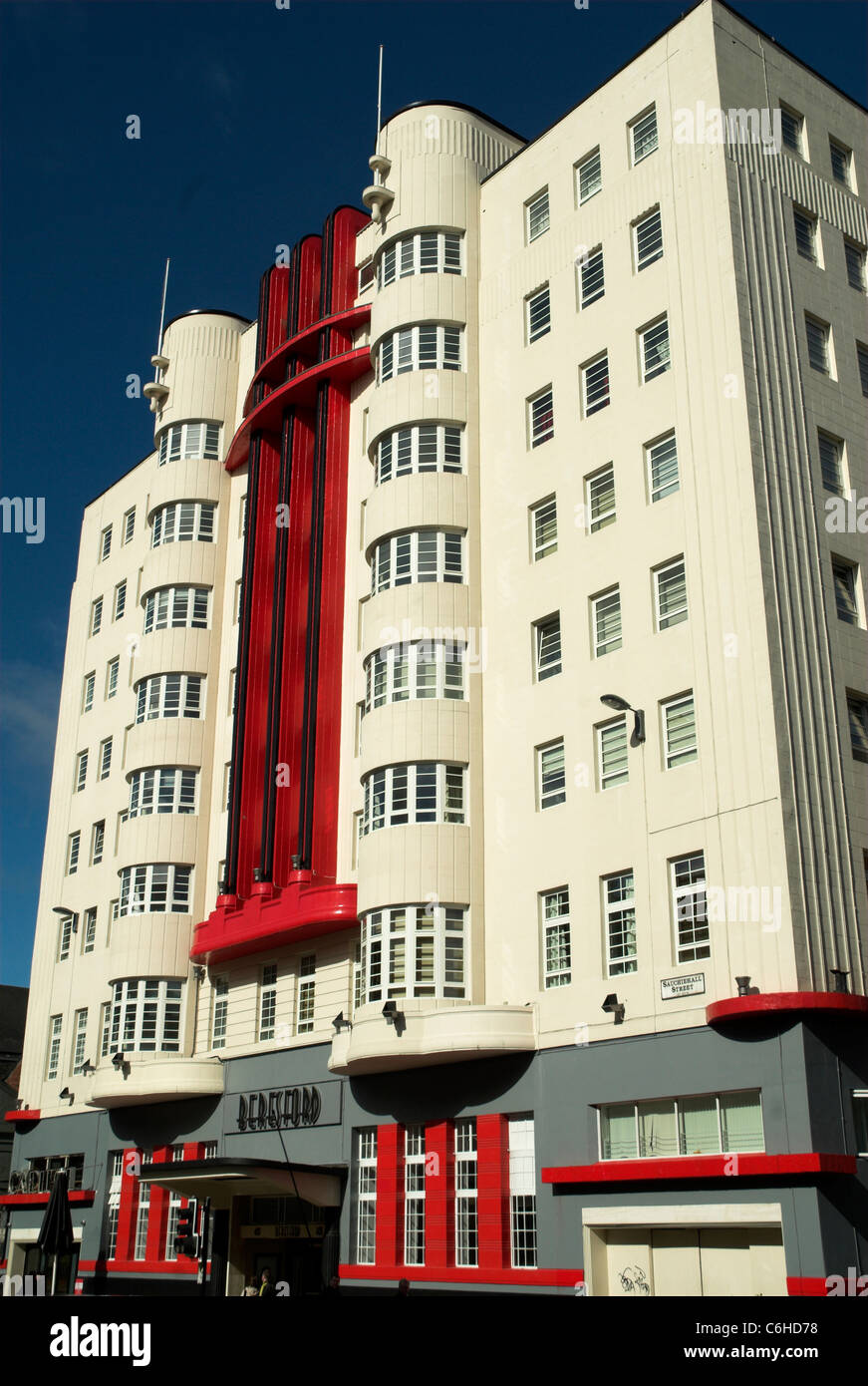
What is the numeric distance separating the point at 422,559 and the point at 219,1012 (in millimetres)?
16572

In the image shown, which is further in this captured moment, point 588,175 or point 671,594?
point 588,175

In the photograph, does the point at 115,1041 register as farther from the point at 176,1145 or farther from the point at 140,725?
the point at 140,725

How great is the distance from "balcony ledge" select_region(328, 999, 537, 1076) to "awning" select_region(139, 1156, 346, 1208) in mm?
3345

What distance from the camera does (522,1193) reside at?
1131 inches

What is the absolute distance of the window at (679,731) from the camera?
2836cm

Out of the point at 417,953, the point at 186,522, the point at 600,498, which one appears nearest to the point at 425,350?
the point at 600,498

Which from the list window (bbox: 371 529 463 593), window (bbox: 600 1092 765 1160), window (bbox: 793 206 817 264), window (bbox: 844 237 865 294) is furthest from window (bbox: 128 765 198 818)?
window (bbox: 844 237 865 294)

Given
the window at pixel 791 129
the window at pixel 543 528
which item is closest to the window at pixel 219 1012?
the window at pixel 543 528

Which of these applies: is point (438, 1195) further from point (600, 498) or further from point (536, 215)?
point (536, 215)

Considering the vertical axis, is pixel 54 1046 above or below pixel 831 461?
below

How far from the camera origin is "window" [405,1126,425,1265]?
30375 millimetres

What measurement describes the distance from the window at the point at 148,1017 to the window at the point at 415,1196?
1271 centimetres

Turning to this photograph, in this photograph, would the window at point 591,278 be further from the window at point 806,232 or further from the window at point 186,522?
the window at point 186,522
